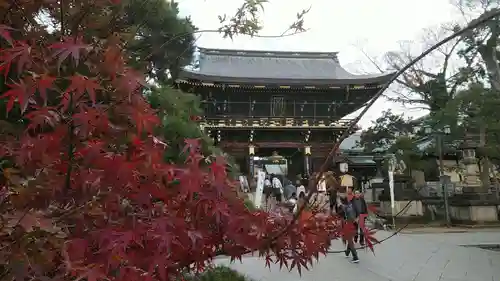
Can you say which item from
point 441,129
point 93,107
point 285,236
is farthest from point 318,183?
point 441,129

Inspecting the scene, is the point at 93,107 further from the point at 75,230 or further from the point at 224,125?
the point at 224,125

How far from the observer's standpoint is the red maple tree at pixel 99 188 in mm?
1455

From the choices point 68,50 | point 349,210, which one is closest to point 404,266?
point 349,210

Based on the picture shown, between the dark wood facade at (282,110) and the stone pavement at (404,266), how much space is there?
46.5 feet

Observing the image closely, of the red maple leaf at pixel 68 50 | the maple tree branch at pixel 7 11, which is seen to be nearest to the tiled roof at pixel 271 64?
the maple tree branch at pixel 7 11

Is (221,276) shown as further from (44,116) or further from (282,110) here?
(282,110)

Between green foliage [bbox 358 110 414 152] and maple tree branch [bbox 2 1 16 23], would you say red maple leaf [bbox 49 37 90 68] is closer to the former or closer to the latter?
maple tree branch [bbox 2 1 16 23]

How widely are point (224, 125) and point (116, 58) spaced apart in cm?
2275

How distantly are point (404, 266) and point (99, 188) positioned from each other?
7.89 metres

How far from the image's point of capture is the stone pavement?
734cm

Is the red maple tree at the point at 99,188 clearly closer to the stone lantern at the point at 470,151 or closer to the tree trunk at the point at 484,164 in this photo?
the tree trunk at the point at 484,164

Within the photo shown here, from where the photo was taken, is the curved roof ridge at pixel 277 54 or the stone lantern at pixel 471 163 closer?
the stone lantern at pixel 471 163

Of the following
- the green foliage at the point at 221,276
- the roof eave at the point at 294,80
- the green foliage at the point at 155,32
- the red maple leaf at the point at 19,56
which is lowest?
the green foliage at the point at 221,276

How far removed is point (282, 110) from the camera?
83.6 feet
